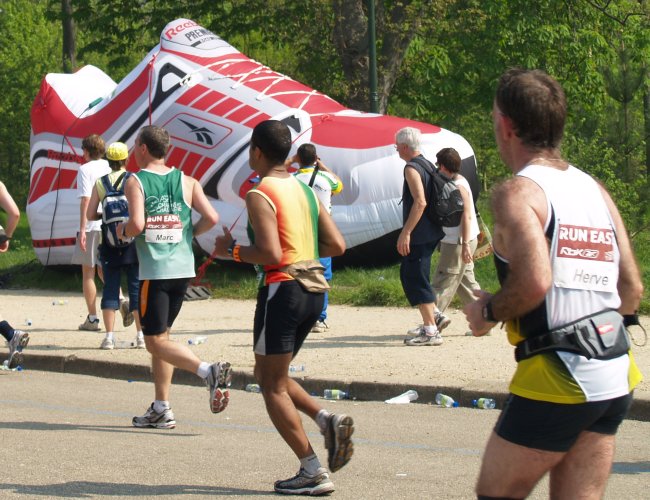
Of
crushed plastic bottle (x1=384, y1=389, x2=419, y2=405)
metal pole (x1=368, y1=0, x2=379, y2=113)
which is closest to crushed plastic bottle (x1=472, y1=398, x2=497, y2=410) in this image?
crushed plastic bottle (x1=384, y1=389, x2=419, y2=405)

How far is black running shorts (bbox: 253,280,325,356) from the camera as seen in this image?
582cm

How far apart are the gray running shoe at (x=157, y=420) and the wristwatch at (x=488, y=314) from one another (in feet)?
14.4

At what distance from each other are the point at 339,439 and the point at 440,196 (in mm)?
5172

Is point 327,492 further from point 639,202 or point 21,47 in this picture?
point 21,47

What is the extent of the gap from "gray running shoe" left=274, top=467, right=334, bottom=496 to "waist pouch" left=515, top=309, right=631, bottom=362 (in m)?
2.45

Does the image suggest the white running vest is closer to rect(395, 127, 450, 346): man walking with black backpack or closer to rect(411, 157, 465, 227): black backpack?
rect(395, 127, 450, 346): man walking with black backpack

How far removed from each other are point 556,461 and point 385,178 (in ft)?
38.4

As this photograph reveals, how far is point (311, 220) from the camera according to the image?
19.7ft

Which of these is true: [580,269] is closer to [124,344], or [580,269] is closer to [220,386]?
[220,386]

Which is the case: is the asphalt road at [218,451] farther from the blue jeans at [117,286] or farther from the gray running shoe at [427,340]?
the gray running shoe at [427,340]

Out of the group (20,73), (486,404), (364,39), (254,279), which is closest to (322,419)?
(486,404)

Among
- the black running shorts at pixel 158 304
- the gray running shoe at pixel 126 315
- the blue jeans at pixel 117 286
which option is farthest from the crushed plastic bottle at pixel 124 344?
the black running shorts at pixel 158 304

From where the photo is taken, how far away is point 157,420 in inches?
308

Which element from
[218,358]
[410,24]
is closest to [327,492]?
[218,358]
